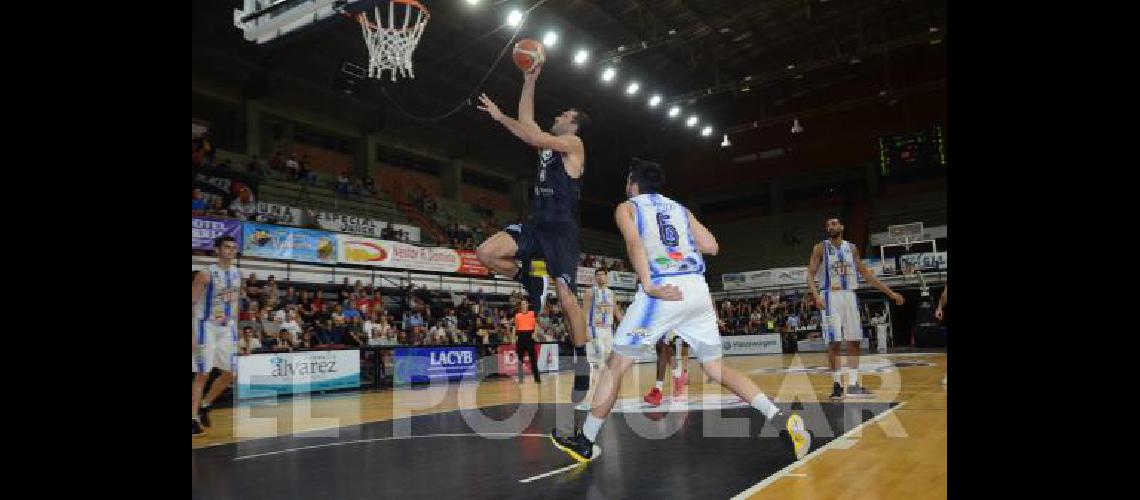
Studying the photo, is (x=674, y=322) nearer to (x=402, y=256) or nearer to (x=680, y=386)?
(x=680, y=386)

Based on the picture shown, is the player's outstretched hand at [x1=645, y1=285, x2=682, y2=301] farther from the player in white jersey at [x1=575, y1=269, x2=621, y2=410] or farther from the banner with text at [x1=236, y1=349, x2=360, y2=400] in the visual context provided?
the banner with text at [x1=236, y1=349, x2=360, y2=400]

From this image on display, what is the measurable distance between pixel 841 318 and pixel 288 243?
12.6m

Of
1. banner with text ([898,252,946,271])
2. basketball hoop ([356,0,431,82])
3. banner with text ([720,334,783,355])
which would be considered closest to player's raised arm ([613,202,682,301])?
basketball hoop ([356,0,431,82])

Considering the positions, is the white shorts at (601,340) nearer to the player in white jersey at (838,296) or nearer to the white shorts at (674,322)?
the player in white jersey at (838,296)

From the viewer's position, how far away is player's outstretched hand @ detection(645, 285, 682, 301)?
13.0ft

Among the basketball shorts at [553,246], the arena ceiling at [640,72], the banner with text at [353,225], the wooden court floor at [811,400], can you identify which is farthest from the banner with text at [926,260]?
the basketball shorts at [553,246]

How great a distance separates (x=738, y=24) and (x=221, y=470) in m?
20.5

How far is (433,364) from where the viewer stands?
47.3ft

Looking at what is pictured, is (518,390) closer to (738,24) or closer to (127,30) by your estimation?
(127,30)

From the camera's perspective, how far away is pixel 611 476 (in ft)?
12.6

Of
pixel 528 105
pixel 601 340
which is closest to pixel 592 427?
pixel 528 105

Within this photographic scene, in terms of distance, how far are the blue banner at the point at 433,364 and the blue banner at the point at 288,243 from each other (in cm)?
421

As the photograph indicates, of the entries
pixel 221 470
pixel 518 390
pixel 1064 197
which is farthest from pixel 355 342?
pixel 1064 197

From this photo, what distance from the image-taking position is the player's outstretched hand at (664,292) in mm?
3959
